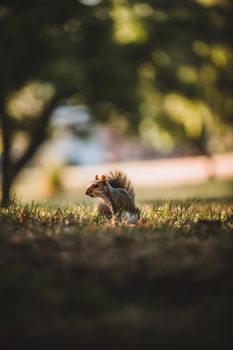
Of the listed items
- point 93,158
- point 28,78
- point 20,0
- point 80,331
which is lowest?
point 80,331

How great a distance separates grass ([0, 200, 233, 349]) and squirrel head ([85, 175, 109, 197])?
1.43 meters

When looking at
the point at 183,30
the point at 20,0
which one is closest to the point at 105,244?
the point at 20,0

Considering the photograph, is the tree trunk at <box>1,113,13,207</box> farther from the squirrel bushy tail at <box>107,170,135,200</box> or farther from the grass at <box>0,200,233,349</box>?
the grass at <box>0,200,233,349</box>

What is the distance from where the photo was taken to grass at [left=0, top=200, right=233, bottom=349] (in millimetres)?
3066

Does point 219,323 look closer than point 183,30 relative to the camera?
Yes

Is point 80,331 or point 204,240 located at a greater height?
point 204,240

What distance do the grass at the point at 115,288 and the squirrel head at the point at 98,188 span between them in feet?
4.68

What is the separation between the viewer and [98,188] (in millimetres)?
6430

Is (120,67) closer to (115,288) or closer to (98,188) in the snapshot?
(98,188)

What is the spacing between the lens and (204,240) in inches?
185

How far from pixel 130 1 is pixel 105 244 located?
13.2 metres

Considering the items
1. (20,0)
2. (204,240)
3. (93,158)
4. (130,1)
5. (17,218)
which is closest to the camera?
(204,240)

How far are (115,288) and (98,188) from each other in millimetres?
2872

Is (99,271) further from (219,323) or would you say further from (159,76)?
(159,76)
